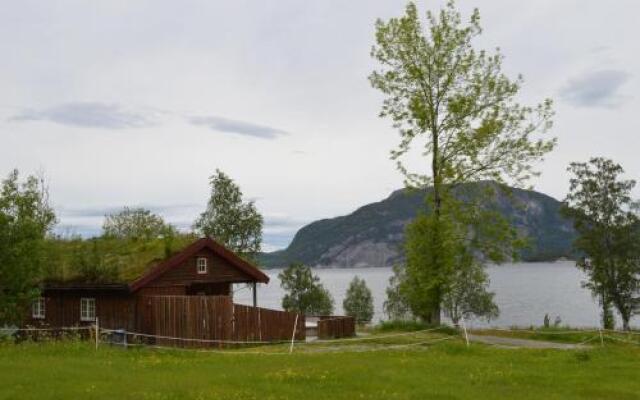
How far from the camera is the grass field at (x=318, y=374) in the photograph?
682 inches

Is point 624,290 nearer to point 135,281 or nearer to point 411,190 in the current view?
point 411,190

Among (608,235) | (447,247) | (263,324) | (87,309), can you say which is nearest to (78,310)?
(87,309)

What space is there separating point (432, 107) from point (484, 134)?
11.6 ft

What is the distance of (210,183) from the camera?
64.8 metres

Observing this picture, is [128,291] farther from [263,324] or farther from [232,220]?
[232,220]

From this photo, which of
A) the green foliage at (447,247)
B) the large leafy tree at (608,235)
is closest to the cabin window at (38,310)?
the green foliage at (447,247)

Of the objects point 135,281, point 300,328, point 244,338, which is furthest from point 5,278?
point 300,328

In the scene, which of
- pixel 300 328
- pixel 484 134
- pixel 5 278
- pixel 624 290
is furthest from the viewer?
pixel 624 290

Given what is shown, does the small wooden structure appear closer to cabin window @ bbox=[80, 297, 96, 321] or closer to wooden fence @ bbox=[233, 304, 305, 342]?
wooden fence @ bbox=[233, 304, 305, 342]

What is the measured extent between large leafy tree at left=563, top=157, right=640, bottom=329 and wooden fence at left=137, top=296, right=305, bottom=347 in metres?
39.3

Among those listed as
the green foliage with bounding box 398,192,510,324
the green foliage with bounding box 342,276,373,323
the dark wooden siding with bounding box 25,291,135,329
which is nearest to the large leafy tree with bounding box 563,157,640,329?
the green foliage with bounding box 398,192,510,324

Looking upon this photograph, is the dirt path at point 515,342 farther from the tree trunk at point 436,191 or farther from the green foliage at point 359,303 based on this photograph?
the green foliage at point 359,303

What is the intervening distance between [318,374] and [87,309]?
19.7 metres

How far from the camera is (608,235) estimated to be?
62906 mm
